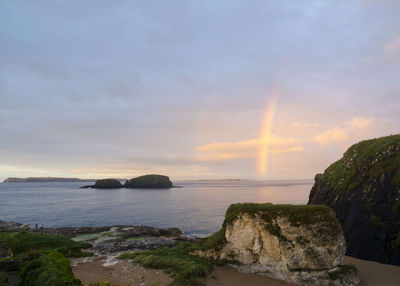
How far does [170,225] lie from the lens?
184 feet

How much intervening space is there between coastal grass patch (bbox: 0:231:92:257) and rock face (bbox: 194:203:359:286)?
2059 cm

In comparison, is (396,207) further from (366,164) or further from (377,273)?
(366,164)

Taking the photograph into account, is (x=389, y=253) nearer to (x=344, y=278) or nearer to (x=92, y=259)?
(x=344, y=278)

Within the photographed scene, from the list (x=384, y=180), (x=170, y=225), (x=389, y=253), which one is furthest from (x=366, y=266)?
(x=170, y=225)

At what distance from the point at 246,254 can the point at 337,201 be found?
20819 mm

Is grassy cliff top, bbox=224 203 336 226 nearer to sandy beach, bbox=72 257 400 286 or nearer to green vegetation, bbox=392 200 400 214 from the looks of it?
sandy beach, bbox=72 257 400 286

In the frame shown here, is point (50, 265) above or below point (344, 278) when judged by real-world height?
above

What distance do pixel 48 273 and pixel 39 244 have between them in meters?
25.1

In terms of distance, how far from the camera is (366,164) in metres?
33.4

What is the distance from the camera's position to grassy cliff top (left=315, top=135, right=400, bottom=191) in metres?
29.7

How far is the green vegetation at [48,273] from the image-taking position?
11.8 metres

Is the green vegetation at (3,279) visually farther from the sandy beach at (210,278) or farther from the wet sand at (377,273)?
the wet sand at (377,273)

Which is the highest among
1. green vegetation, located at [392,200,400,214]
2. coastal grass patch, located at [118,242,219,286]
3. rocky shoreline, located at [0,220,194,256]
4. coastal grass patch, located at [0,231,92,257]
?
green vegetation, located at [392,200,400,214]

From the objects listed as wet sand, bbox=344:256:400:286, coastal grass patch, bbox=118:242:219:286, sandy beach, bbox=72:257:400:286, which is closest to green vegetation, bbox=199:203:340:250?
sandy beach, bbox=72:257:400:286
